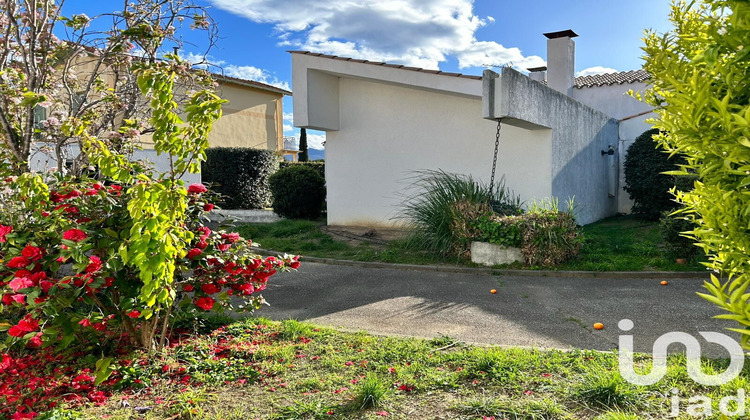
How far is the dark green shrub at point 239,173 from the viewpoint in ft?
59.2

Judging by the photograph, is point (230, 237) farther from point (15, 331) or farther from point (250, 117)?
point (250, 117)

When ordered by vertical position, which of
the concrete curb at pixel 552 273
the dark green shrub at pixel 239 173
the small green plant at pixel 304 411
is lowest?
the small green plant at pixel 304 411

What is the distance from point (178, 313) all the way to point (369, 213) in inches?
360

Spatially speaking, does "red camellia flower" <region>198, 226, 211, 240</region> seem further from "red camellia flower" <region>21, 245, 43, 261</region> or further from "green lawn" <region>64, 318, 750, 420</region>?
"red camellia flower" <region>21, 245, 43, 261</region>

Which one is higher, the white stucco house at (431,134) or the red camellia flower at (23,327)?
the white stucco house at (431,134)

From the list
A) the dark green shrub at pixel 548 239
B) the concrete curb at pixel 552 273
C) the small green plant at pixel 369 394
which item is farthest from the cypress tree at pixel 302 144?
the small green plant at pixel 369 394

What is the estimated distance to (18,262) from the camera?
3.47 meters

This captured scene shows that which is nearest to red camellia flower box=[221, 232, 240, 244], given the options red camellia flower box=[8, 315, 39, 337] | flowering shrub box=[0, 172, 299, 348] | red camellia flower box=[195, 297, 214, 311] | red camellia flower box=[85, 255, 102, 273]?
flowering shrub box=[0, 172, 299, 348]

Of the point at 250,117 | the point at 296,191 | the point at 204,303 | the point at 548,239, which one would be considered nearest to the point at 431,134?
the point at 296,191

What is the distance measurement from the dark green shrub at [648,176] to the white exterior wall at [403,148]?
4132 mm

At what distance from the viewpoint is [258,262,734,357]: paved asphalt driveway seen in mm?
4887

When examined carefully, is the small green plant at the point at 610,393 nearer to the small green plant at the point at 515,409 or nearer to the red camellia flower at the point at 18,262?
the small green plant at the point at 515,409

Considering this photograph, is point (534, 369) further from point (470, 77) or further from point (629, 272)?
point (470, 77)

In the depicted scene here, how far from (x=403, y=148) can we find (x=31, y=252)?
32.0 feet
